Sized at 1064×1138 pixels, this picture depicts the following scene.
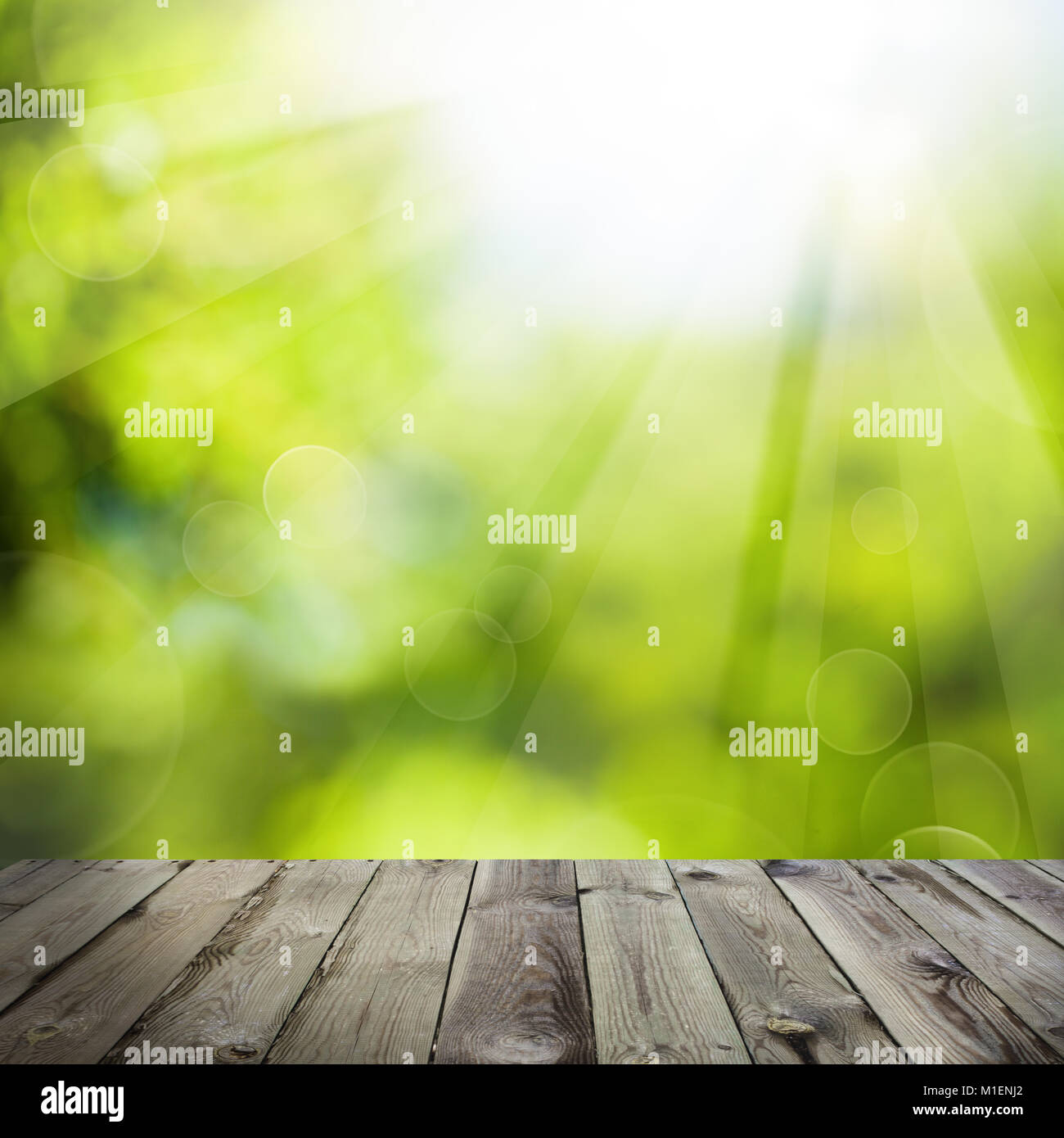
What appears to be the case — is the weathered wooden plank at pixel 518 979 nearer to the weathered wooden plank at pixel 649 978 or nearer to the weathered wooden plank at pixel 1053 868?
the weathered wooden plank at pixel 649 978

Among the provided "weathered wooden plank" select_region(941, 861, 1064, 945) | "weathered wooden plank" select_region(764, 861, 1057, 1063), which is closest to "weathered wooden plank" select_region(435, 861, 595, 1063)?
"weathered wooden plank" select_region(764, 861, 1057, 1063)

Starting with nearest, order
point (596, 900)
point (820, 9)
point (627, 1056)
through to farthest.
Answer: point (627, 1056)
point (596, 900)
point (820, 9)

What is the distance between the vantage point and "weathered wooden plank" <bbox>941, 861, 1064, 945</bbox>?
1.65 m

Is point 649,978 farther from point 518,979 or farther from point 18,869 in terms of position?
point 18,869

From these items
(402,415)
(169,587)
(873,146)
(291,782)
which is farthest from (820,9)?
(291,782)

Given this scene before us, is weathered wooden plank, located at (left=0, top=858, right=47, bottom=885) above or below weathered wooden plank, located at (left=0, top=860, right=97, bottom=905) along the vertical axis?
below

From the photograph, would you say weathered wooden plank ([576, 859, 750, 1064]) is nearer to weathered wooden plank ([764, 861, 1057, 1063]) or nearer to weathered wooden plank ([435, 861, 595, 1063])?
weathered wooden plank ([435, 861, 595, 1063])

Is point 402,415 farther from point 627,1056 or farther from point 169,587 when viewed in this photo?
point 627,1056

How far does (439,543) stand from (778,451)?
764 millimetres

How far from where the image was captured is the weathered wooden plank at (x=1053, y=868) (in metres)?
1.92

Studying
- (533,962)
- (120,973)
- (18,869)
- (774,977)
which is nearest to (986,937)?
(774,977)

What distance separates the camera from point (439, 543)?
2.04 m

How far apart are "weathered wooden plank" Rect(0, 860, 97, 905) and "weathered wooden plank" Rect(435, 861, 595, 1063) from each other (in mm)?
833

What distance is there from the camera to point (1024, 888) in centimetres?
183
